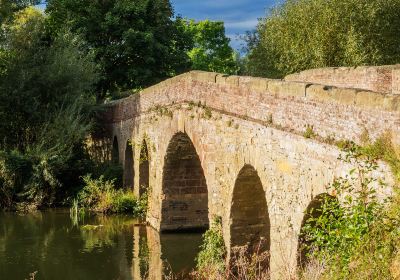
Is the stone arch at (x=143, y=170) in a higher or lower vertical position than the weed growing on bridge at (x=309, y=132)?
lower

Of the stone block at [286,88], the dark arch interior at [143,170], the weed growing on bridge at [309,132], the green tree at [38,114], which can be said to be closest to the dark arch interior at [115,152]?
the green tree at [38,114]

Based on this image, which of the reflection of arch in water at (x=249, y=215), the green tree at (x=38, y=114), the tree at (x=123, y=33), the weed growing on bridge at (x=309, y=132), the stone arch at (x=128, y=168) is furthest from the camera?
the tree at (x=123, y=33)

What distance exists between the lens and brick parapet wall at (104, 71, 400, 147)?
563cm

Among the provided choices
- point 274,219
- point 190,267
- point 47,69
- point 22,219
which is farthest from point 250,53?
point 274,219

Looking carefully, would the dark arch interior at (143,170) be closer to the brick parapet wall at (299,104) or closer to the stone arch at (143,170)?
the stone arch at (143,170)

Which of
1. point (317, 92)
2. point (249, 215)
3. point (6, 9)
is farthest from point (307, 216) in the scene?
point (6, 9)

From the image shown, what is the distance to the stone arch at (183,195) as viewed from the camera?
47.2 ft

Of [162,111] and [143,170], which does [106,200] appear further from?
[162,111]

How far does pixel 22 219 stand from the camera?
53.5ft

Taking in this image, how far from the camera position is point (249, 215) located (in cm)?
1002

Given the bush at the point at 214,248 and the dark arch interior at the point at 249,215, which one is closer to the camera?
the dark arch interior at the point at 249,215

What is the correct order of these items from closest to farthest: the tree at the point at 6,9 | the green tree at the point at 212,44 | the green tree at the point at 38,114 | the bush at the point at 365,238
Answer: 1. the bush at the point at 365,238
2. the green tree at the point at 38,114
3. the tree at the point at 6,9
4. the green tree at the point at 212,44

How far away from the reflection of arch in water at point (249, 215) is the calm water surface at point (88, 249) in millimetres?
1754

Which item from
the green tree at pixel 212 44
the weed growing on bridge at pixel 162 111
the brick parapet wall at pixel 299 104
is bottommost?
the brick parapet wall at pixel 299 104
